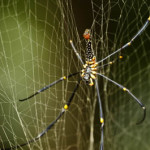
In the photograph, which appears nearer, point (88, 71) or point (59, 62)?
point (88, 71)

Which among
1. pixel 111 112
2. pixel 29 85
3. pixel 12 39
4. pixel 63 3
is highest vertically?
pixel 63 3

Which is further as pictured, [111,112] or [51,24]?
[111,112]

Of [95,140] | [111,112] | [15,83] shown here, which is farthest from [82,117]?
[15,83]

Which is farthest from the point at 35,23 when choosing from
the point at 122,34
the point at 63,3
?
the point at 122,34

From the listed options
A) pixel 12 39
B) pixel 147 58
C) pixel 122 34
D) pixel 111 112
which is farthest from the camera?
pixel 111 112

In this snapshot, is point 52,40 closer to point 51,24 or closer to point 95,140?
point 51,24

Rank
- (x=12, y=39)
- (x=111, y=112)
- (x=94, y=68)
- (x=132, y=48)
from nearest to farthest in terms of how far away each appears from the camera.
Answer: (x=94, y=68) < (x=12, y=39) < (x=132, y=48) < (x=111, y=112)

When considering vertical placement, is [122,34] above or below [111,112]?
above

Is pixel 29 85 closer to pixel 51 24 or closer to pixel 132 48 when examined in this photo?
pixel 51 24
